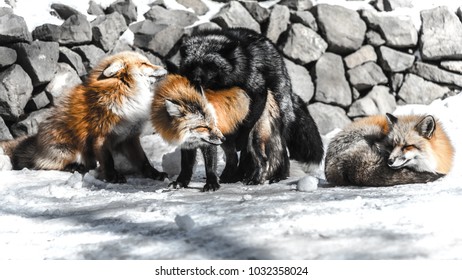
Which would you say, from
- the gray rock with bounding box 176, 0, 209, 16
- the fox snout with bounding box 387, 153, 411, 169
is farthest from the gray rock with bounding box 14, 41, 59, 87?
the fox snout with bounding box 387, 153, 411, 169

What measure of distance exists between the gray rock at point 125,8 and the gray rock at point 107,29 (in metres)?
0.16

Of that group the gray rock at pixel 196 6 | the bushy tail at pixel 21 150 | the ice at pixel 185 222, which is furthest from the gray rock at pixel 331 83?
the ice at pixel 185 222

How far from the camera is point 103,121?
15.8 ft

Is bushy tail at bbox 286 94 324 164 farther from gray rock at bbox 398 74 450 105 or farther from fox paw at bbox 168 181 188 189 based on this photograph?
gray rock at bbox 398 74 450 105

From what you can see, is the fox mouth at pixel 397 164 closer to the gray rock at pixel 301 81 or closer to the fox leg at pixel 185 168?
the fox leg at pixel 185 168

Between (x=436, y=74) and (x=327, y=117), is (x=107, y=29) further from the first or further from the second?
(x=436, y=74)

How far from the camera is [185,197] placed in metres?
3.81

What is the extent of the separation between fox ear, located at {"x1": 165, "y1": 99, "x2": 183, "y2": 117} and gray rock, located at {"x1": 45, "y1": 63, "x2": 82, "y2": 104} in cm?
314

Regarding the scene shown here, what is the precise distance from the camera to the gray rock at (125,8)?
752 centimetres

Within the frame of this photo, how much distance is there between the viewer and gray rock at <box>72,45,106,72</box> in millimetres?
7097

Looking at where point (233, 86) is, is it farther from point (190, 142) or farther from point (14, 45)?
point (14, 45)

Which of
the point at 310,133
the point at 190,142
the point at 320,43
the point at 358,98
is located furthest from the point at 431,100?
the point at 190,142

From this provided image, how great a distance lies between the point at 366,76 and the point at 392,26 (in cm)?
87

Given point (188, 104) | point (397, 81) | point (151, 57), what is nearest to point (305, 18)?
point (397, 81)
